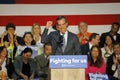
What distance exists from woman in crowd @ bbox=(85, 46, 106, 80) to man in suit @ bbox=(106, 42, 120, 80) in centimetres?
37

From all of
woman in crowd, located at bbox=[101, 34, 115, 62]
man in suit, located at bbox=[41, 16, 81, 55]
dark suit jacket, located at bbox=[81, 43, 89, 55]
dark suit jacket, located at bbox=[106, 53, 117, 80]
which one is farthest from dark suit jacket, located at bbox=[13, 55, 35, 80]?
woman in crowd, located at bbox=[101, 34, 115, 62]

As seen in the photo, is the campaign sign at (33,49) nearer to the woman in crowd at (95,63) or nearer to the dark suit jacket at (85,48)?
the dark suit jacket at (85,48)

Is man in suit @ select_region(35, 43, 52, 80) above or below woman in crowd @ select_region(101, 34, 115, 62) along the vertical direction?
below

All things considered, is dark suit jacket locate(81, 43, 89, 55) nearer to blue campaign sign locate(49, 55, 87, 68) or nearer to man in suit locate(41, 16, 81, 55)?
man in suit locate(41, 16, 81, 55)

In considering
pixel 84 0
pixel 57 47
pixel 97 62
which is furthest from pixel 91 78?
pixel 84 0

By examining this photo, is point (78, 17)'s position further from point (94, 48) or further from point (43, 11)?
point (94, 48)

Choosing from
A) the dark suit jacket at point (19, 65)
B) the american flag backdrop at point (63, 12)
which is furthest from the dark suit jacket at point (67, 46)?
the american flag backdrop at point (63, 12)

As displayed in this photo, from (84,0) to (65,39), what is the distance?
2.81m

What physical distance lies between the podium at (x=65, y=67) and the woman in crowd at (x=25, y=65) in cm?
154

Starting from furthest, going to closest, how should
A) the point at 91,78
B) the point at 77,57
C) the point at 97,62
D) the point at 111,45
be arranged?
1. the point at 111,45
2. the point at 97,62
3. the point at 91,78
4. the point at 77,57

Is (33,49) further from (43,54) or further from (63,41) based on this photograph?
(63,41)

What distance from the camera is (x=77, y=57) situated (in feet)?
12.5

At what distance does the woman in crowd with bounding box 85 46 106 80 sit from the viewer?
5.00m

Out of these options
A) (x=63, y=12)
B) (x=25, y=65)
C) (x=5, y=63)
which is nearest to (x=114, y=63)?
(x=25, y=65)
